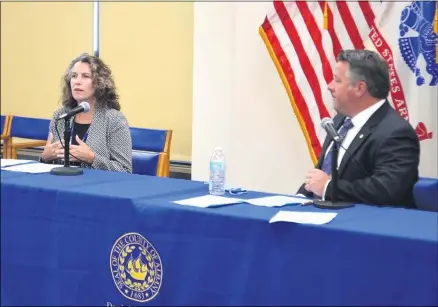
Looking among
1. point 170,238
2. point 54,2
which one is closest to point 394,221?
point 170,238

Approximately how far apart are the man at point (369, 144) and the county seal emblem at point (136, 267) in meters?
0.78

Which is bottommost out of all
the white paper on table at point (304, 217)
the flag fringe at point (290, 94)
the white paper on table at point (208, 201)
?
the white paper on table at point (304, 217)

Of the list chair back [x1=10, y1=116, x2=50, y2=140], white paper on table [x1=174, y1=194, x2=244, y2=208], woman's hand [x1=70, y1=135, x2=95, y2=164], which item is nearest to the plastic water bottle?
white paper on table [x1=174, y1=194, x2=244, y2=208]

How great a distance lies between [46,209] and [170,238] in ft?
1.91

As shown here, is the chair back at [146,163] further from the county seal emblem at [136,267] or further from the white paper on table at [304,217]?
the white paper on table at [304,217]

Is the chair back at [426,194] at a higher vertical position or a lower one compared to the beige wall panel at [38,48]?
lower

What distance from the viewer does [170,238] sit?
2.60 m

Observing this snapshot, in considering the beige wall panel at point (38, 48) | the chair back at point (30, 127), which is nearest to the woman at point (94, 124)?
the chair back at point (30, 127)

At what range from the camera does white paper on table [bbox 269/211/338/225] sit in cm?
239

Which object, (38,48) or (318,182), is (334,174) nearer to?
(318,182)

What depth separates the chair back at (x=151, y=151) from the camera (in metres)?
4.11

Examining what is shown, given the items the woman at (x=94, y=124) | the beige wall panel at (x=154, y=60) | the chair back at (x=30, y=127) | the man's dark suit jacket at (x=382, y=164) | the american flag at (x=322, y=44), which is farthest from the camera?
the beige wall panel at (x=154, y=60)

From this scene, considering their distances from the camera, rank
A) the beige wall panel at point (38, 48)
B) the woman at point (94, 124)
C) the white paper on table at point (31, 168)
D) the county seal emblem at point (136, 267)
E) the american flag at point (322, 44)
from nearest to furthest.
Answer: the county seal emblem at point (136, 267) < the white paper on table at point (31, 168) < the woman at point (94, 124) < the american flag at point (322, 44) < the beige wall panel at point (38, 48)

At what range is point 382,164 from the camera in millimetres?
3059
